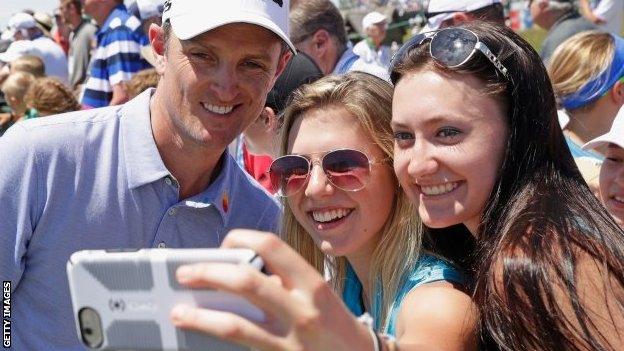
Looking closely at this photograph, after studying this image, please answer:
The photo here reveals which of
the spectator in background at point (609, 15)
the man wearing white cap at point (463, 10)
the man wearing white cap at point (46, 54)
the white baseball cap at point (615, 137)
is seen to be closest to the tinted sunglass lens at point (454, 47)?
the white baseball cap at point (615, 137)

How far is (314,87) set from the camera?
10.6ft

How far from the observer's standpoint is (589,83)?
16.0ft

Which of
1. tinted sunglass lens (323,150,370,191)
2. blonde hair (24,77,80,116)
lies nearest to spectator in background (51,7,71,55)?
blonde hair (24,77,80,116)

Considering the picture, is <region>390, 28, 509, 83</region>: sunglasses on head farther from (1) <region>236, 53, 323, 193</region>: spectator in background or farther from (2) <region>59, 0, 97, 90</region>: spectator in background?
(2) <region>59, 0, 97, 90</region>: spectator in background

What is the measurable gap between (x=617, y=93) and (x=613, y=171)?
1240 millimetres

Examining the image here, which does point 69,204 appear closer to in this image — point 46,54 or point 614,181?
point 614,181

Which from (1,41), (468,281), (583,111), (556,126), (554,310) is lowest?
(1,41)

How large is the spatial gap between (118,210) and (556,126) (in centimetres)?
137

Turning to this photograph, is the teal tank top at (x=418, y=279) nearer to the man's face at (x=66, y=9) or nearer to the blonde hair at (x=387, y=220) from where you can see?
the blonde hair at (x=387, y=220)

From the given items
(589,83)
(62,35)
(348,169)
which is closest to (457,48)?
(348,169)

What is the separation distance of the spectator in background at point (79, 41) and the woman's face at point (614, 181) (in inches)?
337

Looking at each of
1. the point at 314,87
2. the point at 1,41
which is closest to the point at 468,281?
the point at 314,87

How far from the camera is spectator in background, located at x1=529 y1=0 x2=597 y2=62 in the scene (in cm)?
773

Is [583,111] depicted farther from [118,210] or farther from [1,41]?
[1,41]
